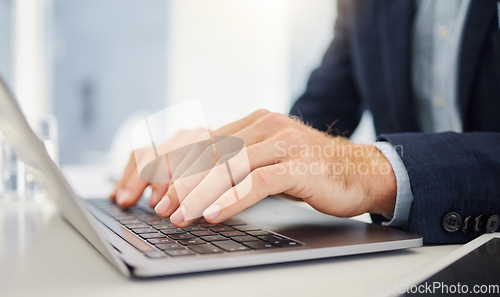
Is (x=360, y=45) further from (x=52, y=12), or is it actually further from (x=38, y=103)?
(x=52, y=12)

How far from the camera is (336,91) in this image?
1.34 meters

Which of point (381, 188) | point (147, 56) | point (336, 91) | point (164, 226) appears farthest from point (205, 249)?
point (147, 56)

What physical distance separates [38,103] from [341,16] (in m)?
2.60

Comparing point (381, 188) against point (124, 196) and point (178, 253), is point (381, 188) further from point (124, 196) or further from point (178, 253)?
point (124, 196)


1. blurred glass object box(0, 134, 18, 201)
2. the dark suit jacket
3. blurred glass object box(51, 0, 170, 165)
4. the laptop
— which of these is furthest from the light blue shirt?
blurred glass object box(51, 0, 170, 165)

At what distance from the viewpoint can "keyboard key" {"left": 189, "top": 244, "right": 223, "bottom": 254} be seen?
1.20 ft

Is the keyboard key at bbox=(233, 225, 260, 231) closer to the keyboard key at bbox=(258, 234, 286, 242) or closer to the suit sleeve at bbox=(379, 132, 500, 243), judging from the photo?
the keyboard key at bbox=(258, 234, 286, 242)

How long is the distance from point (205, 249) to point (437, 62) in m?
0.92

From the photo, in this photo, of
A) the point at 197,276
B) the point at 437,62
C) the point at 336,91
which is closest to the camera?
the point at 197,276

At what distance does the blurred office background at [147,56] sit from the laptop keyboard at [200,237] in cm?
280

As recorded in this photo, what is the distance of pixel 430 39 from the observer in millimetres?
1084

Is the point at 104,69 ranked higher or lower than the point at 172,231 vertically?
higher

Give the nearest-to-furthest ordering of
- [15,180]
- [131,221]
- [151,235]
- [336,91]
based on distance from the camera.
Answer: [151,235] < [131,221] < [15,180] < [336,91]

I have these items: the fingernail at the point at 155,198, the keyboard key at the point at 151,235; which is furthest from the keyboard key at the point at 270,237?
the fingernail at the point at 155,198
